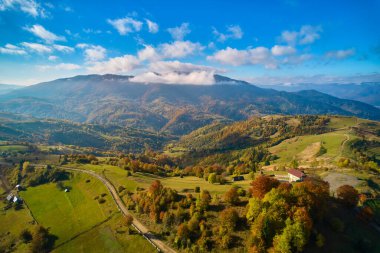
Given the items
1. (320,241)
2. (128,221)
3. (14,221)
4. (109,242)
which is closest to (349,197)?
(320,241)

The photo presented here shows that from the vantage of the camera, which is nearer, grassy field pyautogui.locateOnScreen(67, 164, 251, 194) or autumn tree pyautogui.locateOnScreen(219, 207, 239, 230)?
autumn tree pyautogui.locateOnScreen(219, 207, 239, 230)

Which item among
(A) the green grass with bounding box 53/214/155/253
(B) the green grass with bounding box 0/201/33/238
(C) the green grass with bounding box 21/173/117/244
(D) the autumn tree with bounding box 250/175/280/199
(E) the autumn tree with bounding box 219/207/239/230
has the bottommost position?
(B) the green grass with bounding box 0/201/33/238

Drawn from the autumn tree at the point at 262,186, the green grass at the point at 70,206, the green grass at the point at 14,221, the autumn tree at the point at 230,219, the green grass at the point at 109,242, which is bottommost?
the green grass at the point at 14,221

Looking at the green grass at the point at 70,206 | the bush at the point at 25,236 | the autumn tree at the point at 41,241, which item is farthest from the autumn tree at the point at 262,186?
the bush at the point at 25,236

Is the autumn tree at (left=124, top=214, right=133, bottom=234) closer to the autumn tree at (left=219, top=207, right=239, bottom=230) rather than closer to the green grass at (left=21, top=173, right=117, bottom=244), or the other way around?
the green grass at (left=21, top=173, right=117, bottom=244)

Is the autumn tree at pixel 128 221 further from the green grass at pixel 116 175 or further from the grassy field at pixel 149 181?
the green grass at pixel 116 175

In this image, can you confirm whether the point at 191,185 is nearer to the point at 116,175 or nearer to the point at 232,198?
the point at 232,198

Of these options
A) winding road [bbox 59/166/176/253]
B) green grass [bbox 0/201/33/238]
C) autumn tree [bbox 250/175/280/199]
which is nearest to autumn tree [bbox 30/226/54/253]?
green grass [bbox 0/201/33/238]

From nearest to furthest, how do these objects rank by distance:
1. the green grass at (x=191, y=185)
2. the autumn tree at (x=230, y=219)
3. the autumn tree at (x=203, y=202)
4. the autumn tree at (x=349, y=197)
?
the autumn tree at (x=230, y=219)
the autumn tree at (x=349, y=197)
the autumn tree at (x=203, y=202)
the green grass at (x=191, y=185)
